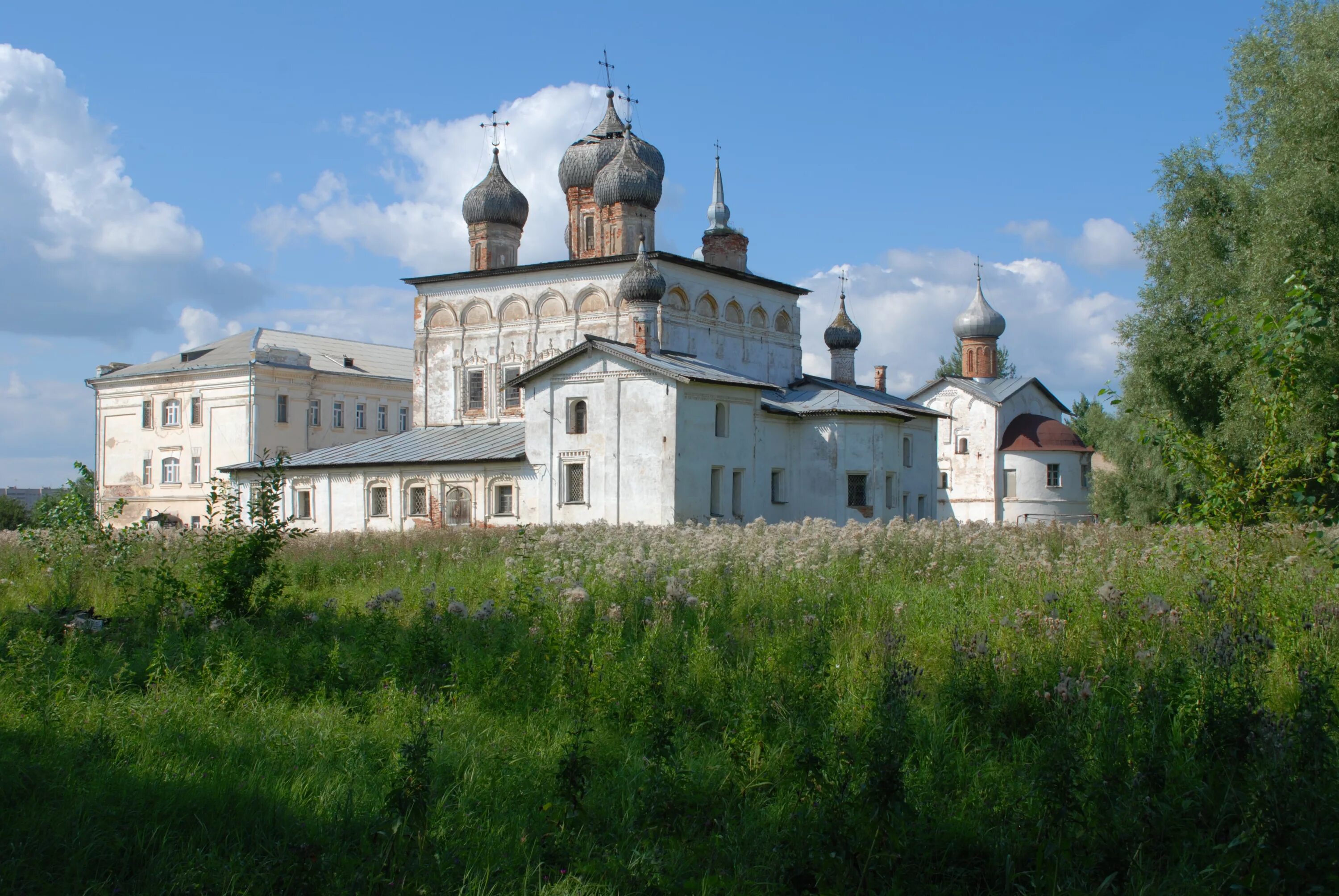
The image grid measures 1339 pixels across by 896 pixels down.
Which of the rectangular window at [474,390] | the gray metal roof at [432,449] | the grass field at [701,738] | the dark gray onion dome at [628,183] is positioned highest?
the dark gray onion dome at [628,183]

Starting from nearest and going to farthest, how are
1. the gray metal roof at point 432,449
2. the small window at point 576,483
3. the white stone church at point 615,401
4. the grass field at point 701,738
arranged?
1. the grass field at point 701,738
2. the white stone church at point 615,401
3. the small window at point 576,483
4. the gray metal roof at point 432,449

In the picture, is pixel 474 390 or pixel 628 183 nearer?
pixel 628 183

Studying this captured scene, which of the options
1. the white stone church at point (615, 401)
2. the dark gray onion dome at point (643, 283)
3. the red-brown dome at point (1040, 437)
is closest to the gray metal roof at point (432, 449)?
the white stone church at point (615, 401)

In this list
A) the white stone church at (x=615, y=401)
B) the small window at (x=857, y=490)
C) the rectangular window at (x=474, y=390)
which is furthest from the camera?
the rectangular window at (x=474, y=390)

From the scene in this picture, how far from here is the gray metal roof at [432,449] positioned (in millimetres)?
27578

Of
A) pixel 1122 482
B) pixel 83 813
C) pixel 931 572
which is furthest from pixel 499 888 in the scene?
pixel 1122 482

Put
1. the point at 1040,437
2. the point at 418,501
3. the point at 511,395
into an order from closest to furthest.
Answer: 1. the point at 418,501
2. the point at 511,395
3. the point at 1040,437

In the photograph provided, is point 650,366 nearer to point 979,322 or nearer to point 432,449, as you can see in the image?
point 432,449

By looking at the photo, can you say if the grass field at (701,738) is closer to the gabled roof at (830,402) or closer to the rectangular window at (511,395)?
the gabled roof at (830,402)

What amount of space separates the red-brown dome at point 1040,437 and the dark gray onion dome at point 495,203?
2083 cm

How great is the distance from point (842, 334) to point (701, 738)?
3055 centimetres

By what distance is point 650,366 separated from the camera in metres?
24.3

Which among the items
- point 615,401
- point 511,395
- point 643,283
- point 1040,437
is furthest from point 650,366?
point 1040,437

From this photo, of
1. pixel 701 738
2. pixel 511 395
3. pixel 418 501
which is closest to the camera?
pixel 701 738
